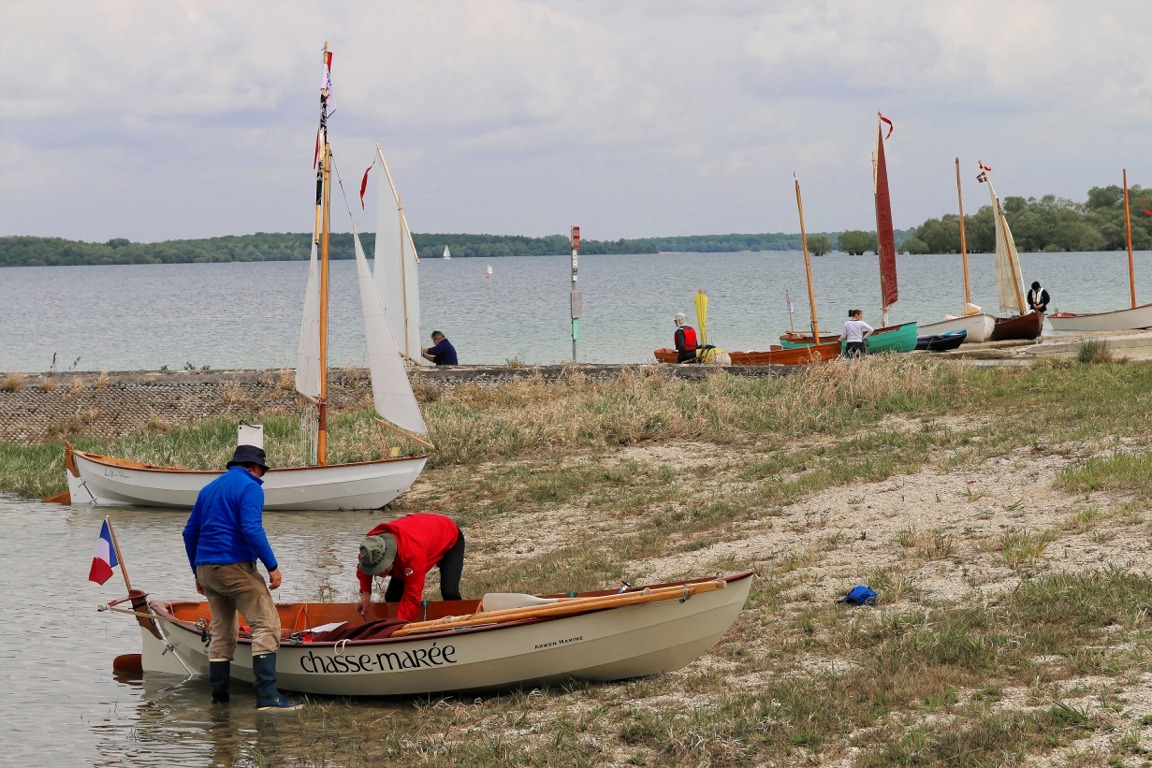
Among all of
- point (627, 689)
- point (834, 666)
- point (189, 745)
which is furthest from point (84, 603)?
point (834, 666)

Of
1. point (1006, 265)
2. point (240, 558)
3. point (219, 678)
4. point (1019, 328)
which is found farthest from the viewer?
point (1006, 265)

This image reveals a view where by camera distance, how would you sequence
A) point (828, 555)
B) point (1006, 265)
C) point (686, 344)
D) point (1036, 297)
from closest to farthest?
1. point (828, 555)
2. point (686, 344)
3. point (1036, 297)
4. point (1006, 265)

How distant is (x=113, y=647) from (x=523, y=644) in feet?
16.4

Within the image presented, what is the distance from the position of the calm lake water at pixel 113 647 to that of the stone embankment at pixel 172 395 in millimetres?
7167

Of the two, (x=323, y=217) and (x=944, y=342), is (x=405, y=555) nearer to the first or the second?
(x=323, y=217)

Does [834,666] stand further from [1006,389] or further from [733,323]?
[733,323]

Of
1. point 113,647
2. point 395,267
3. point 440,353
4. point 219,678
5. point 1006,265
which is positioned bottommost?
point 113,647

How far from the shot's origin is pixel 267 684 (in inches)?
376

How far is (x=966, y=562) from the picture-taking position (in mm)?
10617

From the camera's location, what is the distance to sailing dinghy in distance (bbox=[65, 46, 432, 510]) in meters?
17.8

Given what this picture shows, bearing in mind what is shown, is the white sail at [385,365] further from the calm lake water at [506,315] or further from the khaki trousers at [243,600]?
the calm lake water at [506,315]

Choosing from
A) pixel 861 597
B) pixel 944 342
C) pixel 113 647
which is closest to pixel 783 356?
pixel 944 342


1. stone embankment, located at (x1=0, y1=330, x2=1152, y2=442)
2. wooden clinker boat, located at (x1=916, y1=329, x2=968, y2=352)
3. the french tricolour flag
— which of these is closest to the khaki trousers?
the french tricolour flag

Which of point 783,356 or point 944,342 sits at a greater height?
point 783,356
